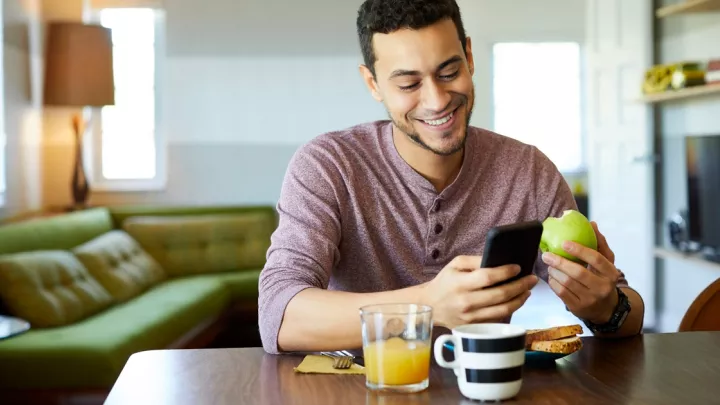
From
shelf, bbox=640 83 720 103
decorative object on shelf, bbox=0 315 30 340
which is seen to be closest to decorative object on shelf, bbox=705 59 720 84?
shelf, bbox=640 83 720 103

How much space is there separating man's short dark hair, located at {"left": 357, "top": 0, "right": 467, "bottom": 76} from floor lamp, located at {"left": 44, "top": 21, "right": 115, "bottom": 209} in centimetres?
368

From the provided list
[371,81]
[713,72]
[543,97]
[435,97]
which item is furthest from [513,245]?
[543,97]

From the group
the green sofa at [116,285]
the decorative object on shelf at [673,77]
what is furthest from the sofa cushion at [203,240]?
the decorative object on shelf at [673,77]

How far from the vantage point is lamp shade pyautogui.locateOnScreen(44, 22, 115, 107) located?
498 centimetres

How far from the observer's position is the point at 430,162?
5.69ft

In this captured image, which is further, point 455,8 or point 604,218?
point 604,218

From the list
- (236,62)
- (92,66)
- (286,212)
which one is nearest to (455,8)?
(286,212)

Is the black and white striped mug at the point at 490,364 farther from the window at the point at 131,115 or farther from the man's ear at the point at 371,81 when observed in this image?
the window at the point at 131,115

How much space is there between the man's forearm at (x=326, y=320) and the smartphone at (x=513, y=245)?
20 centimetres

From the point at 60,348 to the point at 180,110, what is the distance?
319 cm

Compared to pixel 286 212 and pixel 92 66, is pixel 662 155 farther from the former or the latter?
pixel 286 212

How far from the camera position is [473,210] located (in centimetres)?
173

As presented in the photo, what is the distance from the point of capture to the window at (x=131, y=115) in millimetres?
6000

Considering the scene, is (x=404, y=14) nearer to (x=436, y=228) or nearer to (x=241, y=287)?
(x=436, y=228)
